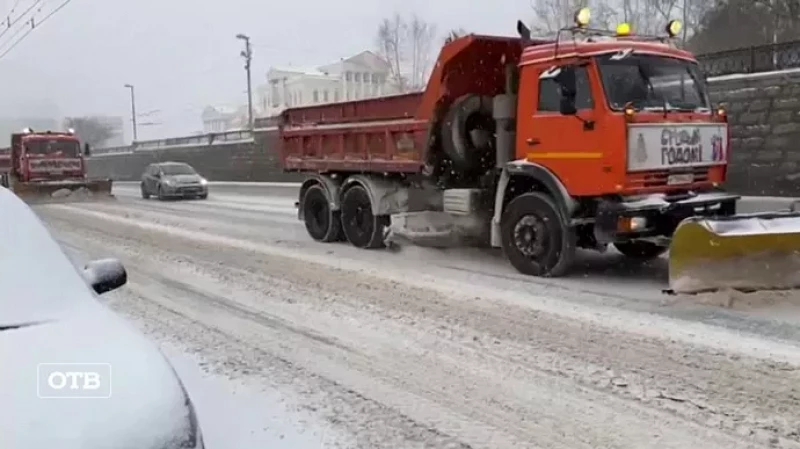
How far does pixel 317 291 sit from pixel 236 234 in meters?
6.14

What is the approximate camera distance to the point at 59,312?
3393mm

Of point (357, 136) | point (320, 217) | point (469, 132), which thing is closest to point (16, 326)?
point (469, 132)

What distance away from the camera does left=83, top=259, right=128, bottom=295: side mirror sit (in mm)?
4133

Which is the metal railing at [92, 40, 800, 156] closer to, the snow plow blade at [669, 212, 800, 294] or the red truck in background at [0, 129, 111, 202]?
the snow plow blade at [669, 212, 800, 294]

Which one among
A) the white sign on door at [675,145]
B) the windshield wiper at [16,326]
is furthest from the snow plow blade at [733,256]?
the windshield wiper at [16,326]

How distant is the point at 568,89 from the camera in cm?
867

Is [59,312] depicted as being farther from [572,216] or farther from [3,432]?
[572,216]

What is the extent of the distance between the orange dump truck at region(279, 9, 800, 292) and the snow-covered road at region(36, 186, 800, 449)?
0.45 metres

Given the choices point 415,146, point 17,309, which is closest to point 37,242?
point 17,309

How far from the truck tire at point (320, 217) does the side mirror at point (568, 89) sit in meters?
5.12

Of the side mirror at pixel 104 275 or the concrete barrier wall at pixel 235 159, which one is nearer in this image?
the side mirror at pixel 104 275

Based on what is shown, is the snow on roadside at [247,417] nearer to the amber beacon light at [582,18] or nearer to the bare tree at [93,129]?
the amber beacon light at [582,18]

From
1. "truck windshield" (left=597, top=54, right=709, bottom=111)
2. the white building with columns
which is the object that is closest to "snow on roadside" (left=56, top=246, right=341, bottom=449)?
"truck windshield" (left=597, top=54, right=709, bottom=111)

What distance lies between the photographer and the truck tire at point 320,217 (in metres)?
12.8
